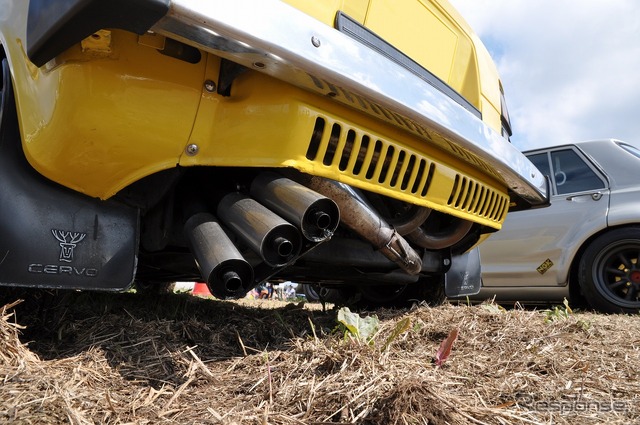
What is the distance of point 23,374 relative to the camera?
140 cm

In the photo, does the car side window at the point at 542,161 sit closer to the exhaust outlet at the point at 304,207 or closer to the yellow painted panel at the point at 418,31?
the yellow painted panel at the point at 418,31

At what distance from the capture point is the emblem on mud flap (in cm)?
162

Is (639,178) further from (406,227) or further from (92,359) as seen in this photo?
(92,359)

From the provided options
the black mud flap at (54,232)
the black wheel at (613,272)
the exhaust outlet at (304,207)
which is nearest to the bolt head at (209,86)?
the exhaust outlet at (304,207)

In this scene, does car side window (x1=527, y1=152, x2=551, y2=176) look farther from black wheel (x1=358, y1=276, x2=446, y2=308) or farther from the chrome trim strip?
the chrome trim strip

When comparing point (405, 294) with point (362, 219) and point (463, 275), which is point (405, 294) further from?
point (362, 219)

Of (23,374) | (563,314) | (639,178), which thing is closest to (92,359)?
(23,374)

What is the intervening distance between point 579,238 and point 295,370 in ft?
11.1

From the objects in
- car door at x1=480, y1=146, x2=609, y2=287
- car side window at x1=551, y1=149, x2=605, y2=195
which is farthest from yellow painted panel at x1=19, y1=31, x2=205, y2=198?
car side window at x1=551, y1=149, x2=605, y2=195

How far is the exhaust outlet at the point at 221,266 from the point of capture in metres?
1.44

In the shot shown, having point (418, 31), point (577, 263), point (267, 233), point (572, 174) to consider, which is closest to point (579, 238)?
point (577, 263)

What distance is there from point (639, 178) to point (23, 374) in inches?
169

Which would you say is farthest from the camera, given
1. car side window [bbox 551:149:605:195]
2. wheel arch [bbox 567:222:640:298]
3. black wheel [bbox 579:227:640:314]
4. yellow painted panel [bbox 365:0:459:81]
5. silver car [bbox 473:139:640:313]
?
car side window [bbox 551:149:605:195]

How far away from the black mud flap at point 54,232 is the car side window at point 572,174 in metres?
3.83
